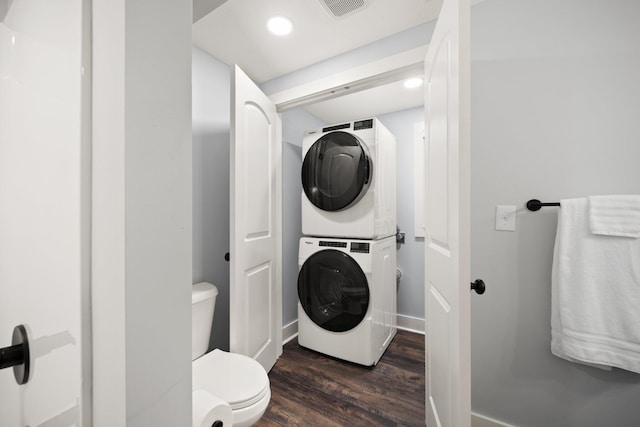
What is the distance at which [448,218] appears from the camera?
3.06ft

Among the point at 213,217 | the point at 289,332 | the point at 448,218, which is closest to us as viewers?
the point at 448,218

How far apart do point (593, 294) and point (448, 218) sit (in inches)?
26.5

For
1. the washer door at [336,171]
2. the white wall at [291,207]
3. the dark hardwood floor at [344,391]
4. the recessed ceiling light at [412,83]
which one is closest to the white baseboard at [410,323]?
the dark hardwood floor at [344,391]

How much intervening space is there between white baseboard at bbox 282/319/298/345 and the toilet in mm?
953

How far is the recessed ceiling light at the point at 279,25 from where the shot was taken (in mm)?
1420

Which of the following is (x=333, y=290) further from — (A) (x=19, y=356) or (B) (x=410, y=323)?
(A) (x=19, y=356)

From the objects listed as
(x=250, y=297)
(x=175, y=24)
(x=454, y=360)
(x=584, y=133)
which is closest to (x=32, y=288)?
(x=175, y=24)

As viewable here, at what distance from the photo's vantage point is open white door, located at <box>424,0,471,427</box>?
2.59 ft

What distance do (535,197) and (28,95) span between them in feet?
5.47

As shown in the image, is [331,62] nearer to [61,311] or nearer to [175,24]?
[175,24]

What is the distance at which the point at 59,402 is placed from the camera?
37cm

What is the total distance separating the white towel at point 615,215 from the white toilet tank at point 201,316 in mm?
1826

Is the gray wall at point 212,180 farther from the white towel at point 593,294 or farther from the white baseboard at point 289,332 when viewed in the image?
the white towel at point 593,294

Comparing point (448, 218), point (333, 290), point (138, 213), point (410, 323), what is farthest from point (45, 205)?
point (410, 323)
